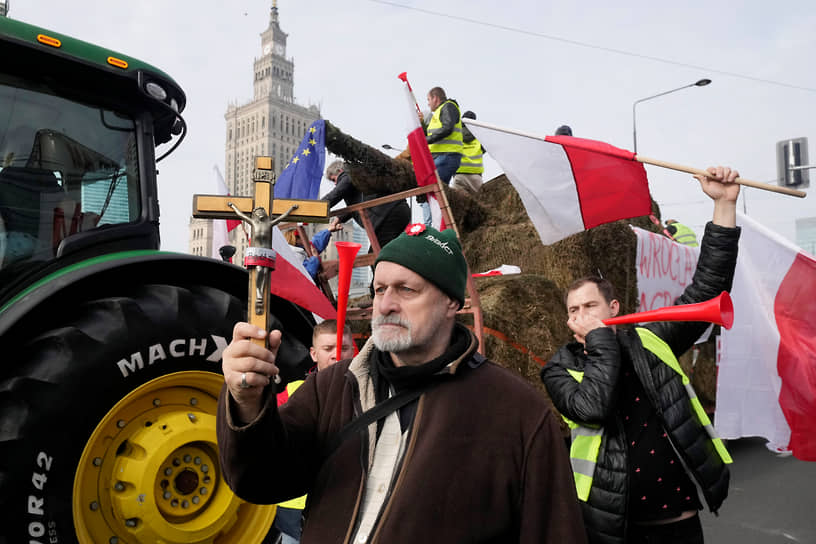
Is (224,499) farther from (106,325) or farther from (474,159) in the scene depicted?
(474,159)

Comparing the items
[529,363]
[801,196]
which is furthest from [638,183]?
[529,363]

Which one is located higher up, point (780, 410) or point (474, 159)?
point (474, 159)

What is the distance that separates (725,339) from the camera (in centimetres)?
355

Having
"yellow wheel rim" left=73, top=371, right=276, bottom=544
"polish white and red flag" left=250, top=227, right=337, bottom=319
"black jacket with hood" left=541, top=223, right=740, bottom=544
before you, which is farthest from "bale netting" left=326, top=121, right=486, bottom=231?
"black jacket with hood" left=541, top=223, right=740, bottom=544

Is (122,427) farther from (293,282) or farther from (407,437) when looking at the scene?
(293,282)

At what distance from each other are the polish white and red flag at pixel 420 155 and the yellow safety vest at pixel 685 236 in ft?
14.9

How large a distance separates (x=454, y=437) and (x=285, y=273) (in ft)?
11.1

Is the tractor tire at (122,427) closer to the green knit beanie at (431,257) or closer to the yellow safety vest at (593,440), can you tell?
the green knit beanie at (431,257)

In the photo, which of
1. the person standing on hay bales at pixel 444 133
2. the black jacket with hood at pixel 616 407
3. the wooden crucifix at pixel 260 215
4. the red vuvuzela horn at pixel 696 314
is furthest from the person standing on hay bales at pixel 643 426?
the person standing on hay bales at pixel 444 133

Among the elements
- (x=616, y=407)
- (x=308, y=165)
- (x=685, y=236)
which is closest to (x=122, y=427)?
(x=616, y=407)

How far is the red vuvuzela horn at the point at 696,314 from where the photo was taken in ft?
7.78

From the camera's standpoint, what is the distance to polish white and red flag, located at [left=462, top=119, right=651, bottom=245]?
12.2 ft

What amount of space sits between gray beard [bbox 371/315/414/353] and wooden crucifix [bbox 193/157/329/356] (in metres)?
0.36

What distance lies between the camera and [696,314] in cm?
242
